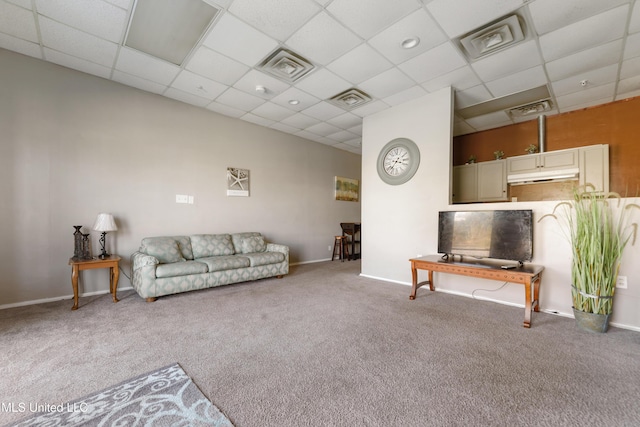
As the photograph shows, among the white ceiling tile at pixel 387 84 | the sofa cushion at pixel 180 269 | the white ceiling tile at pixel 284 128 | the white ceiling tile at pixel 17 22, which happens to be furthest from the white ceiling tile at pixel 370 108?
the white ceiling tile at pixel 17 22

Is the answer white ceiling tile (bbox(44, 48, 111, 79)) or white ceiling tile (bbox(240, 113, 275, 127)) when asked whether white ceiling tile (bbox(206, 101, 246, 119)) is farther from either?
white ceiling tile (bbox(44, 48, 111, 79))

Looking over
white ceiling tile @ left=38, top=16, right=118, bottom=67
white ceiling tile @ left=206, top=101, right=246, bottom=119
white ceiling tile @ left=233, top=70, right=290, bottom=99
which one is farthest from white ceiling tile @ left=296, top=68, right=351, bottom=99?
white ceiling tile @ left=38, top=16, right=118, bottom=67

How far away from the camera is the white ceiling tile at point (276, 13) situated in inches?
92.1

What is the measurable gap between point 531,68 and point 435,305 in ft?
10.4

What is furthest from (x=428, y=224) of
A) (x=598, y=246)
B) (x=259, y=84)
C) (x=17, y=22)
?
(x=17, y=22)

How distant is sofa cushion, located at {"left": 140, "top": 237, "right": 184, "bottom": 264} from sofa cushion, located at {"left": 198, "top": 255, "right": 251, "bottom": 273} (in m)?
0.35

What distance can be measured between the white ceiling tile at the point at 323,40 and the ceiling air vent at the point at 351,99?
2.92 feet

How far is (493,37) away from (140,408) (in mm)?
4261

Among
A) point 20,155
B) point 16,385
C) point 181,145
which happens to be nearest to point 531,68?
point 181,145

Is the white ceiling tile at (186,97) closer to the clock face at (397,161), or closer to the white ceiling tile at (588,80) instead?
the clock face at (397,161)

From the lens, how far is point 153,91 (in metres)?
3.98

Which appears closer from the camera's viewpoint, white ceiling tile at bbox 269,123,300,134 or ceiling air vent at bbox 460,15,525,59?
ceiling air vent at bbox 460,15,525,59

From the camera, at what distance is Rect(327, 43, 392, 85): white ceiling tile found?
3020mm

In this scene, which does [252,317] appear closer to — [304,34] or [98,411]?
[98,411]
